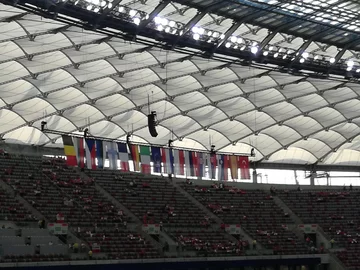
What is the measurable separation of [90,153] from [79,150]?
1.13 metres

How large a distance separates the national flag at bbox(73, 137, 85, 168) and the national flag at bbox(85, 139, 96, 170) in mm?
374

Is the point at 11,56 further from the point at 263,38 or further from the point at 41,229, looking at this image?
the point at 263,38

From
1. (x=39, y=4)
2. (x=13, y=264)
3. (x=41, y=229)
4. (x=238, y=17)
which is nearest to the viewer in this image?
(x=39, y=4)

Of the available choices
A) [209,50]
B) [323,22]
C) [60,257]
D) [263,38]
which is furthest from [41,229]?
[323,22]

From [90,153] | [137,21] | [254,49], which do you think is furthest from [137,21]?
[90,153]

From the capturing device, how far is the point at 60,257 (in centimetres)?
4534

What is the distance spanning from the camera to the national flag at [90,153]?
4891 centimetres

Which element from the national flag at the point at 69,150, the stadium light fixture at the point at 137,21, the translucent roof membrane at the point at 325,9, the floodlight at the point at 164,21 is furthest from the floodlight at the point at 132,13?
the national flag at the point at 69,150

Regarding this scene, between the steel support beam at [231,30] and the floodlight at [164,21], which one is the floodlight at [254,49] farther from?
the floodlight at [164,21]

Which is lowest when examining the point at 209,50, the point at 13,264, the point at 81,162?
the point at 13,264

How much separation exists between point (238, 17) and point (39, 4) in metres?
13.8

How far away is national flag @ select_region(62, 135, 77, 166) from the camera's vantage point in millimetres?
47406

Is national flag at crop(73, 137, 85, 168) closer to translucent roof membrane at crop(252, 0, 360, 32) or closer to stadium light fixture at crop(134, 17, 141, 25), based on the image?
stadium light fixture at crop(134, 17, 141, 25)

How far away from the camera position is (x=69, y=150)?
47.7 meters
